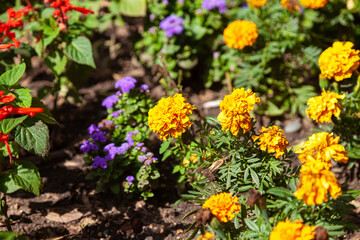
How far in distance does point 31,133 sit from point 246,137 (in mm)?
1225

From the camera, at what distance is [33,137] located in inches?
86.4

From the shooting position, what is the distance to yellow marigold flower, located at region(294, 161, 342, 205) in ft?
5.30

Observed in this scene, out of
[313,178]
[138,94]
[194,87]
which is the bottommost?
[194,87]

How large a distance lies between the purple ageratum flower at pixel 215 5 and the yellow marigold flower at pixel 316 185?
218cm

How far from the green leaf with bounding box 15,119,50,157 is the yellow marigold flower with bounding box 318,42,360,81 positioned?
178 centimetres

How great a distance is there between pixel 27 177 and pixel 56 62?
1063mm

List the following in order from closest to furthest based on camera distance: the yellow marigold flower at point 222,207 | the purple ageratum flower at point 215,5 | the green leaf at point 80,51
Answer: the yellow marigold flower at point 222,207, the green leaf at point 80,51, the purple ageratum flower at point 215,5

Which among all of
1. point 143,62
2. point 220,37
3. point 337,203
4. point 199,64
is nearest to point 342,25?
point 220,37

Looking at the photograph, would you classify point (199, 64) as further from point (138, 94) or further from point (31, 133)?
point (31, 133)

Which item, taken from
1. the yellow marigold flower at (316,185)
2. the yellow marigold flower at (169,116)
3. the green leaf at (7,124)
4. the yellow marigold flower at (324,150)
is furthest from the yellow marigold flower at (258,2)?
the green leaf at (7,124)

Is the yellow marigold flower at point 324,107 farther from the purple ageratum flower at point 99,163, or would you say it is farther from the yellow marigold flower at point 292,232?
the purple ageratum flower at point 99,163

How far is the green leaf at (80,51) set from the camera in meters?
2.84

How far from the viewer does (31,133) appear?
2203mm

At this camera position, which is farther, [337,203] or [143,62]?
[143,62]
